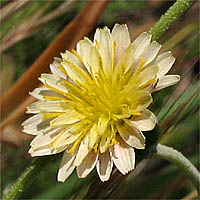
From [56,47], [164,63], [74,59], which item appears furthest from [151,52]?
[56,47]

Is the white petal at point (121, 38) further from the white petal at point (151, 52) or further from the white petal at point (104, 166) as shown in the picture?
the white petal at point (104, 166)

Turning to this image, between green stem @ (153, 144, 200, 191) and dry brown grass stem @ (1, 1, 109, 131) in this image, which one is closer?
green stem @ (153, 144, 200, 191)

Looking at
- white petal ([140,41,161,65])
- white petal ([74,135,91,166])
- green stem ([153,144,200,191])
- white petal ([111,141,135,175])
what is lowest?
green stem ([153,144,200,191])

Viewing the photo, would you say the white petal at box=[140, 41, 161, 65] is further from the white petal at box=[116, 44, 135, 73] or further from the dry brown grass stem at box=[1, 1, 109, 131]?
the dry brown grass stem at box=[1, 1, 109, 131]

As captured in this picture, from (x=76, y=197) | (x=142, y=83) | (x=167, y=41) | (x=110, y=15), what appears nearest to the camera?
(x=142, y=83)

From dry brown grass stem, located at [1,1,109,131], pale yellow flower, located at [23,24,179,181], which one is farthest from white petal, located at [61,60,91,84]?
dry brown grass stem, located at [1,1,109,131]

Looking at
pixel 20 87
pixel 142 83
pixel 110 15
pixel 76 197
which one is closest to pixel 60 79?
pixel 142 83

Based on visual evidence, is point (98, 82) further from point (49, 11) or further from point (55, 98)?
point (49, 11)
